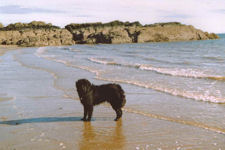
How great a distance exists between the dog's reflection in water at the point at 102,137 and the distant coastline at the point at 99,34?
65.9 m

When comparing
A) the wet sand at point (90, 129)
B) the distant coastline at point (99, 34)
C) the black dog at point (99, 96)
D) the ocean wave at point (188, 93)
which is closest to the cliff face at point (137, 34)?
the distant coastline at point (99, 34)

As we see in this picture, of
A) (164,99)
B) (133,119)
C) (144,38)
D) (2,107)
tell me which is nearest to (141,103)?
(164,99)

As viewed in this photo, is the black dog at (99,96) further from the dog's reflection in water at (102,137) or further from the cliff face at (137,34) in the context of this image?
the cliff face at (137,34)

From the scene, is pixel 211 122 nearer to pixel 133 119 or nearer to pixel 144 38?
pixel 133 119

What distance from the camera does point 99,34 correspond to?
92312 millimetres

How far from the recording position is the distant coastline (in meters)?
77.2

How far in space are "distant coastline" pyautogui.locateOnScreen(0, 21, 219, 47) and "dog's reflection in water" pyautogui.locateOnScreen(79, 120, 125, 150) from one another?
216 feet

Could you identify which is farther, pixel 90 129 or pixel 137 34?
pixel 137 34

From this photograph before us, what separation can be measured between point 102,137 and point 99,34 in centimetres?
8863

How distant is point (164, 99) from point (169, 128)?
2.67m

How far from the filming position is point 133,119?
6328 millimetres

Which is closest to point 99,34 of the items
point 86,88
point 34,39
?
point 34,39

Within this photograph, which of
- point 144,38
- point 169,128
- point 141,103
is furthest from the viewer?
point 144,38

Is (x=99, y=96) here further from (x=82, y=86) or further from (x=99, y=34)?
(x=99, y=34)
